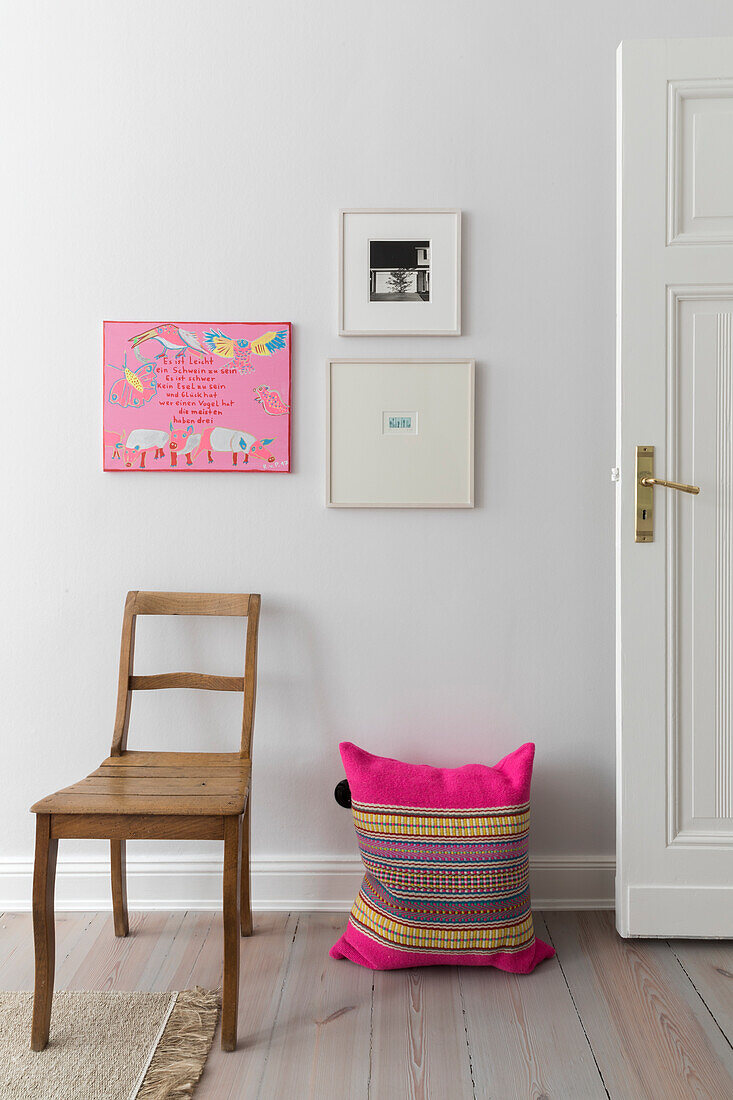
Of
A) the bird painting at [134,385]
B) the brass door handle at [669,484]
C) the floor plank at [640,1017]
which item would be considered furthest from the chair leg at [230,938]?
the brass door handle at [669,484]

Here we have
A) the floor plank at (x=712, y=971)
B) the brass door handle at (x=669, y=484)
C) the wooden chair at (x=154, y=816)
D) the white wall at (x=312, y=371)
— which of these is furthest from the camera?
the white wall at (x=312, y=371)

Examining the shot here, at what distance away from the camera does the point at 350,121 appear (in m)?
1.97

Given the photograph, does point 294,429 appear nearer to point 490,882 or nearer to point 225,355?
point 225,355

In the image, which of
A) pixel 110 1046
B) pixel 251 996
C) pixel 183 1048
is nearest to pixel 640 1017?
pixel 251 996

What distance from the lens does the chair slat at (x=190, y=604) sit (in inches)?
76.2

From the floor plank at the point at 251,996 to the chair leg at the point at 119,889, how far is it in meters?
0.21

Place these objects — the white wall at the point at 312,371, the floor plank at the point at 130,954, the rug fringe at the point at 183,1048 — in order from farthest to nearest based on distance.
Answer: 1. the white wall at the point at 312,371
2. the floor plank at the point at 130,954
3. the rug fringe at the point at 183,1048

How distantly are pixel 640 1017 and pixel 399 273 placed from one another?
1.74 m

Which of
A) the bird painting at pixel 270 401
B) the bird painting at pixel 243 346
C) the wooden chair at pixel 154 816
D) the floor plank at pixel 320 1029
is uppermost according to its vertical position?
the bird painting at pixel 243 346

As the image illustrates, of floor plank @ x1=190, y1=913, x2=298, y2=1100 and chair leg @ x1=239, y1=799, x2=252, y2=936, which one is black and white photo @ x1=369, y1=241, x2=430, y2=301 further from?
floor plank @ x1=190, y1=913, x2=298, y2=1100

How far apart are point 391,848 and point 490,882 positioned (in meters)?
0.23

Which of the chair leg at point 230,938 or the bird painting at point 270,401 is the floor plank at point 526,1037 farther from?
the bird painting at point 270,401

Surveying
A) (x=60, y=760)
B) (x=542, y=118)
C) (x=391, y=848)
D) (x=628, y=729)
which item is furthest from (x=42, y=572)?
(x=542, y=118)

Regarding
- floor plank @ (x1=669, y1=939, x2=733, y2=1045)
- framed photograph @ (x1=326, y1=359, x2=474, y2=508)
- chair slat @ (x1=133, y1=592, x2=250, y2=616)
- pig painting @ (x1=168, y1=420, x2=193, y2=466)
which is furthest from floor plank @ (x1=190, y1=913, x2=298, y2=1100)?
pig painting @ (x1=168, y1=420, x2=193, y2=466)
